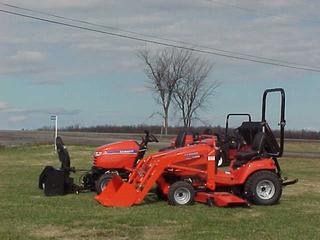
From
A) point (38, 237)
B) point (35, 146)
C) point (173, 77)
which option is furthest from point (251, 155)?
point (173, 77)

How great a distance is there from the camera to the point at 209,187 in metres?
12.0

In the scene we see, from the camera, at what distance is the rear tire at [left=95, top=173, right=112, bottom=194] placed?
13.0m

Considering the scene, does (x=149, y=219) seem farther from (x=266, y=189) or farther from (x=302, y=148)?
(x=302, y=148)

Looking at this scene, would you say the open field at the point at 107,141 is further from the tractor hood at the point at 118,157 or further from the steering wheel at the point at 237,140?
the tractor hood at the point at 118,157

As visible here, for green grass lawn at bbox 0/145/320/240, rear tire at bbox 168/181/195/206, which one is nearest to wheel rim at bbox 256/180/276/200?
green grass lawn at bbox 0/145/320/240

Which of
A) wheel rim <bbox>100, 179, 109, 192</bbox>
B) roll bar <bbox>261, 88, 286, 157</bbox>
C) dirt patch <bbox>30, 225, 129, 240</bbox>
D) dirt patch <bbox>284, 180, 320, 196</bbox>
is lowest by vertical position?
dirt patch <bbox>30, 225, 129, 240</bbox>

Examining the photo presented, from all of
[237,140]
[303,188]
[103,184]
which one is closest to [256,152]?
[237,140]

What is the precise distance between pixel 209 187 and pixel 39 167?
1068 centimetres

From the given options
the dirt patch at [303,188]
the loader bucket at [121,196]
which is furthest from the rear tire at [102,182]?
the dirt patch at [303,188]

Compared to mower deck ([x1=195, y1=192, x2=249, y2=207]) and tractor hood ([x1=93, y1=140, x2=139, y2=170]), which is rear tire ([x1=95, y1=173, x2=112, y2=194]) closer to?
tractor hood ([x1=93, y1=140, x2=139, y2=170])

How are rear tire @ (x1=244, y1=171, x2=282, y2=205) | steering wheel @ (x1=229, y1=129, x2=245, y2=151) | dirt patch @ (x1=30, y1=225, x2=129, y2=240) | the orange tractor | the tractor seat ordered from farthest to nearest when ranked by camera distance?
steering wheel @ (x1=229, y1=129, x2=245, y2=151), the tractor seat, rear tire @ (x1=244, y1=171, x2=282, y2=205), the orange tractor, dirt patch @ (x1=30, y1=225, x2=129, y2=240)

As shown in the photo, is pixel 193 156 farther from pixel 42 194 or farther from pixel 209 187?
pixel 42 194

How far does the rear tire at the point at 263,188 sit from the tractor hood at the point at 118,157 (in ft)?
8.77

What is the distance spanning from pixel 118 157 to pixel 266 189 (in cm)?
328
